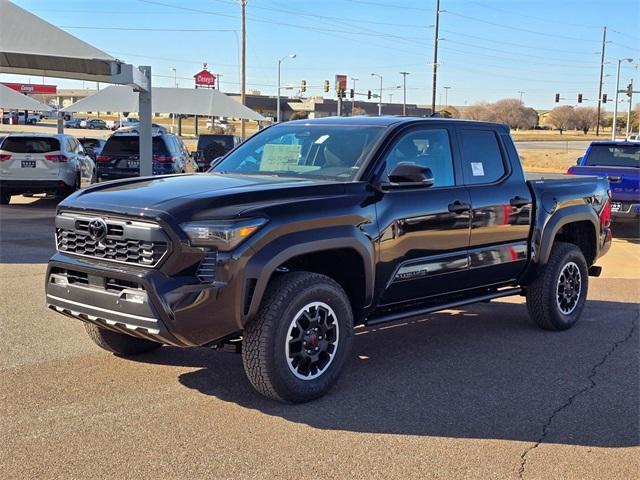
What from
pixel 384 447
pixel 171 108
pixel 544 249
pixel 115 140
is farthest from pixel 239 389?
pixel 171 108

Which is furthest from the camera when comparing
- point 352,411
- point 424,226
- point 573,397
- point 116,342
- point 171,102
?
point 171,102

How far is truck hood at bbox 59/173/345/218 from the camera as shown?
15.8 feet

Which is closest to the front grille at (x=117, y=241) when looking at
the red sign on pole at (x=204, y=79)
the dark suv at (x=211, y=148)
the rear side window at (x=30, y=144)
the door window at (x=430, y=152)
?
the door window at (x=430, y=152)

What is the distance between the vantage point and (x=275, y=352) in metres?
4.90

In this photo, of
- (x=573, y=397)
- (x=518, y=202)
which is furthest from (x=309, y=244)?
(x=518, y=202)

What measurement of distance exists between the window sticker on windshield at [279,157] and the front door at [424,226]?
0.82 meters

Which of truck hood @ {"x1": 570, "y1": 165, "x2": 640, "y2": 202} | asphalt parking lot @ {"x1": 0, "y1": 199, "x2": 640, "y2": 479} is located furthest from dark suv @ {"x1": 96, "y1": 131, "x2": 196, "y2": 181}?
asphalt parking lot @ {"x1": 0, "y1": 199, "x2": 640, "y2": 479}

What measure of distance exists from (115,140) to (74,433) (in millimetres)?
16132

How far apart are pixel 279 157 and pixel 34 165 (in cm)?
1302

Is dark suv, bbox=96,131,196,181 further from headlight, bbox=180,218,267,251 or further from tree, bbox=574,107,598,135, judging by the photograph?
tree, bbox=574,107,598,135

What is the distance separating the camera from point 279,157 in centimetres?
637

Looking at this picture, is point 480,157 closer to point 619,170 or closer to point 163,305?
point 163,305

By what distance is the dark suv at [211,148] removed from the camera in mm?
25467

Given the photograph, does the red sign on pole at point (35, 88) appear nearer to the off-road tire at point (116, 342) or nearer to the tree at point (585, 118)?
the off-road tire at point (116, 342)
